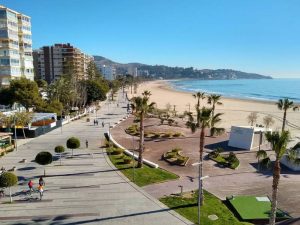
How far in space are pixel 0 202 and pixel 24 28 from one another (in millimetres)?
65719

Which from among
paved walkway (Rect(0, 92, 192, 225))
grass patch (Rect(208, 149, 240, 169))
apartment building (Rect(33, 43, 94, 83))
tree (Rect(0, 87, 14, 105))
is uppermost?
apartment building (Rect(33, 43, 94, 83))

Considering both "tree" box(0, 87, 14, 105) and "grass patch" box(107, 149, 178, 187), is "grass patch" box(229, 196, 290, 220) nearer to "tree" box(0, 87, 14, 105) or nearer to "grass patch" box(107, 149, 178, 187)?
"grass patch" box(107, 149, 178, 187)

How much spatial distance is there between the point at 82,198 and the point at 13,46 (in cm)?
5851

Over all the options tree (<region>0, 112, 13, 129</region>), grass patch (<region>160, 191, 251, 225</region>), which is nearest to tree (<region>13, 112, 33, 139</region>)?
tree (<region>0, 112, 13, 129</region>)

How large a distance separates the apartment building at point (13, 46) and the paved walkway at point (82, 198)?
128 ft

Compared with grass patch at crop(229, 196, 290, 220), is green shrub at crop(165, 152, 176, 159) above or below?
below

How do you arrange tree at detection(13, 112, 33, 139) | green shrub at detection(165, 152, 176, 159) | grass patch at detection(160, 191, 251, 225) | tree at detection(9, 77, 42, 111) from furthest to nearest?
tree at detection(9, 77, 42, 111), tree at detection(13, 112, 33, 139), green shrub at detection(165, 152, 176, 159), grass patch at detection(160, 191, 251, 225)

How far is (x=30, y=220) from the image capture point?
72.6ft

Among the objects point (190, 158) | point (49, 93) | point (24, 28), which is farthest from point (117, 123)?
point (24, 28)

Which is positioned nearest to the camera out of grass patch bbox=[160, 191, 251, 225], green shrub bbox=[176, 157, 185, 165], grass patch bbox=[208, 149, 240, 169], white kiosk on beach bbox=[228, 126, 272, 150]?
grass patch bbox=[160, 191, 251, 225]

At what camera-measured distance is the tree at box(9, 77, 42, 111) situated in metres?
64.1

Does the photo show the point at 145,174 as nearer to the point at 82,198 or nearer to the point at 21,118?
the point at 82,198

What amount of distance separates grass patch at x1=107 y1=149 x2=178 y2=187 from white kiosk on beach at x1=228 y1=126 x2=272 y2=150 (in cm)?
1431

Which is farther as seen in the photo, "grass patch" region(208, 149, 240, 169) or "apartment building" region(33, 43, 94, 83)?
"apartment building" region(33, 43, 94, 83)
